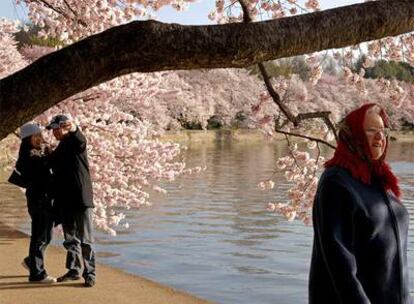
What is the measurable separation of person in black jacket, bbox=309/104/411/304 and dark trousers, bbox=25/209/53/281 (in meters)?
4.20

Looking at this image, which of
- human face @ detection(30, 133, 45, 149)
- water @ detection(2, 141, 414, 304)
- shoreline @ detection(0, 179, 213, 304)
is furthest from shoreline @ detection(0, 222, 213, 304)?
water @ detection(2, 141, 414, 304)

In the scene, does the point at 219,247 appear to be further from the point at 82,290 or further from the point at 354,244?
the point at 354,244

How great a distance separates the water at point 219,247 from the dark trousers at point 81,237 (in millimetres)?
2058

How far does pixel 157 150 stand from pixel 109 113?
1.23 m

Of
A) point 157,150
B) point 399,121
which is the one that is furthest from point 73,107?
point 399,121

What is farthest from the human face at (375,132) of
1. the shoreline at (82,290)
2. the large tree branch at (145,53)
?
the shoreline at (82,290)

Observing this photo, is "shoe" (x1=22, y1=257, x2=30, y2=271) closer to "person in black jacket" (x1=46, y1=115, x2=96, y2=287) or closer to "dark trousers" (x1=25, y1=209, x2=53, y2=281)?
"dark trousers" (x1=25, y1=209, x2=53, y2=281)

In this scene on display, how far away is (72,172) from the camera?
20.8 feet

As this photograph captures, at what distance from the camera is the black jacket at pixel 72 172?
6.34 m

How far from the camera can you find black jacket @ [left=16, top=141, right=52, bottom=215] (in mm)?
6426

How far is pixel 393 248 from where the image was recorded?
2881mm

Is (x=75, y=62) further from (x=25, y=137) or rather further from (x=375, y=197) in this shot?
(x=25, y=137)

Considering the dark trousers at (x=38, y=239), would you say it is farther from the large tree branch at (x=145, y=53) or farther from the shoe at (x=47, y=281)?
the large tree branch at (x=145, y=53)

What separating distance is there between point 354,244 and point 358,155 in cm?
38
